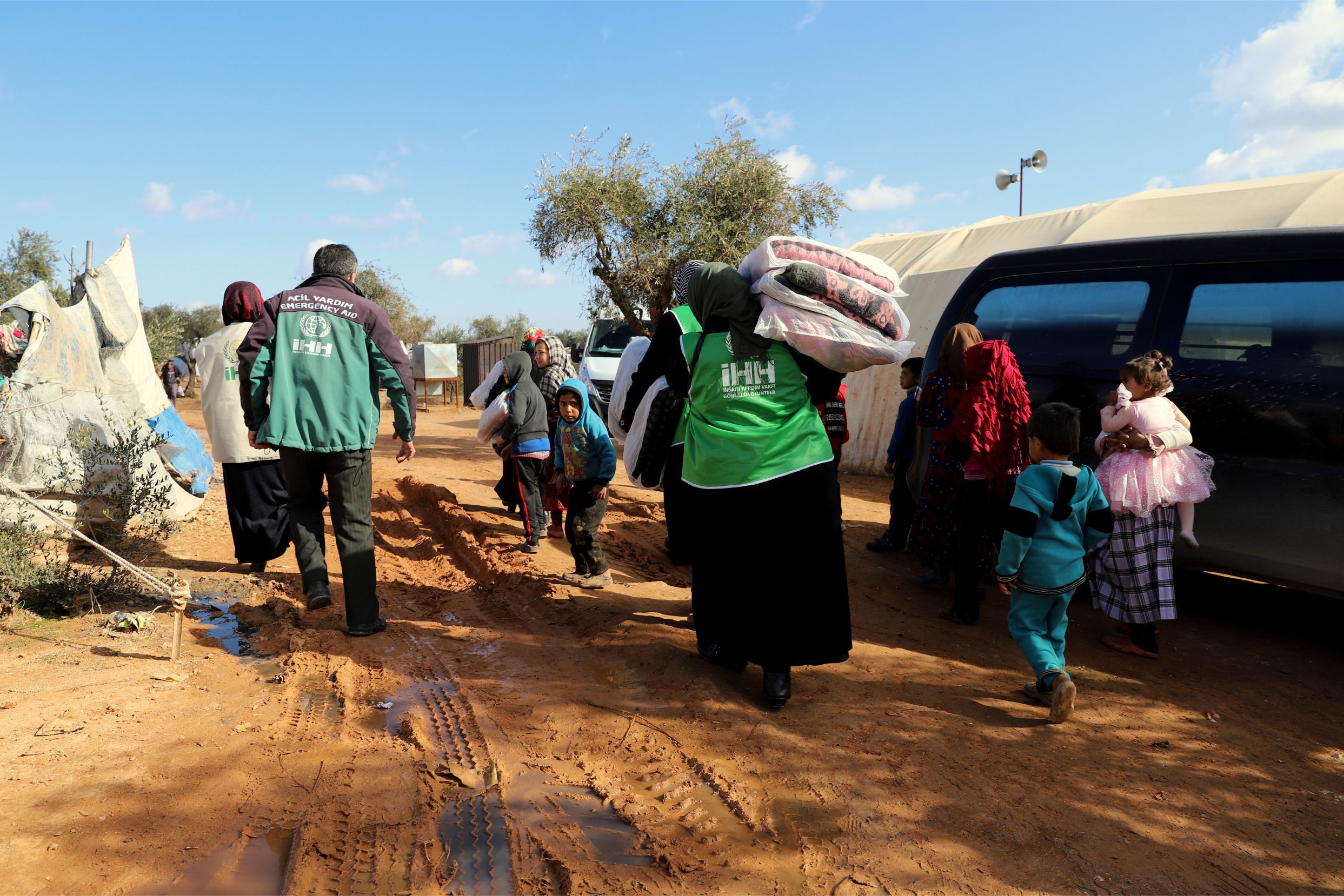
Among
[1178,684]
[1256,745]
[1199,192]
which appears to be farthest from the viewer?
[1199,192]

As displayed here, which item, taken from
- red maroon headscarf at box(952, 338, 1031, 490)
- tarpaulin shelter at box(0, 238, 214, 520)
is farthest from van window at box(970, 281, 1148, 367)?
tarpaulin shelter at box(0, 238, 214, 520)

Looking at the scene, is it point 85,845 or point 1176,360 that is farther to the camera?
point 1176,360

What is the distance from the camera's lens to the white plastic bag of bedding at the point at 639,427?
3965 millimetres

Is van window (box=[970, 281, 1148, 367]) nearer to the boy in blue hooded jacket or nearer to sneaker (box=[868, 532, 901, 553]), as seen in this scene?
sneaker (box=[868, 532, 901, 553])

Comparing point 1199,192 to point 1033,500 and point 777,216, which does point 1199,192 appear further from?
point 1033,500

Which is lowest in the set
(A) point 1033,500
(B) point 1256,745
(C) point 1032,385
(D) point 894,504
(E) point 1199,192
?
(B) point 1256,745

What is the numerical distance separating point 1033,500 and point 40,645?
16.4 ft

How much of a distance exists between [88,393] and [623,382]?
18.5 feet

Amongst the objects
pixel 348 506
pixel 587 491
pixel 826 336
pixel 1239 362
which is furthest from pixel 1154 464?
pixel 348 506

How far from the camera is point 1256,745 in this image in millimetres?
3477

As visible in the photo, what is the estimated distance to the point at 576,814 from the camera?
2.82m

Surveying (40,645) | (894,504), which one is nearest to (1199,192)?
(894,504)

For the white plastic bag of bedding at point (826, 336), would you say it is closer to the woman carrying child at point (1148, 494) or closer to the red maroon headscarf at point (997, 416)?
the red maroon headscarf at point (997, 416)

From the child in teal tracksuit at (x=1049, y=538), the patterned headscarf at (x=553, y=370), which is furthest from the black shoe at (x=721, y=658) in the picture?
the patterned headscarf at (x=553, y=370)
